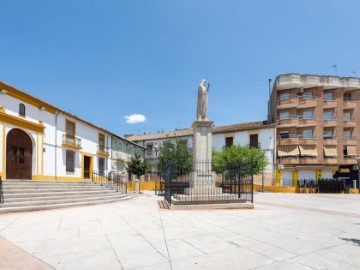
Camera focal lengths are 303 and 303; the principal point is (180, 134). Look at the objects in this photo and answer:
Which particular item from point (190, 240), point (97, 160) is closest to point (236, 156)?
point (97, 160)

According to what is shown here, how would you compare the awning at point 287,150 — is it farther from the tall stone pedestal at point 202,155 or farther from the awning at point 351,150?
the tall stone pedestal at point 202,155

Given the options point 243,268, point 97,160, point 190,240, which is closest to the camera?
point 243,268

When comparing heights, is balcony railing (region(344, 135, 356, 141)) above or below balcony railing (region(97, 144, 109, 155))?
above

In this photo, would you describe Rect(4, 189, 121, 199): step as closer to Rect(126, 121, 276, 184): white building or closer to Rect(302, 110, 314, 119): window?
Rect(126, 121, 276, 184): white building

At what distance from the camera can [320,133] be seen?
121 ft

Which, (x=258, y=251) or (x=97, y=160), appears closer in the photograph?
(x=258, y=251)

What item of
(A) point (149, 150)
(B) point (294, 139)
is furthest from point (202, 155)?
(A) point (149, 150)

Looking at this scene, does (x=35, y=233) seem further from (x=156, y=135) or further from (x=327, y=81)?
(x=156, y=135)

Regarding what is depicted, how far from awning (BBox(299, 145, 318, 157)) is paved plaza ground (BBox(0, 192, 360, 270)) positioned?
29.1 metres

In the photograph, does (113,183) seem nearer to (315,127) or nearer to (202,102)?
(202,102)

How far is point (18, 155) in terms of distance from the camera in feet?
59.1

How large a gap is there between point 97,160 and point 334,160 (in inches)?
1081

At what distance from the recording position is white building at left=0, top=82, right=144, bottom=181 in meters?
17.1

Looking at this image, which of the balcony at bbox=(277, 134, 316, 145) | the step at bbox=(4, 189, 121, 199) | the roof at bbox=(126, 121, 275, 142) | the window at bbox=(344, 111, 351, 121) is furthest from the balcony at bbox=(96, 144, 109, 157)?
the window at bbox=(344, 111, 351, 121)
